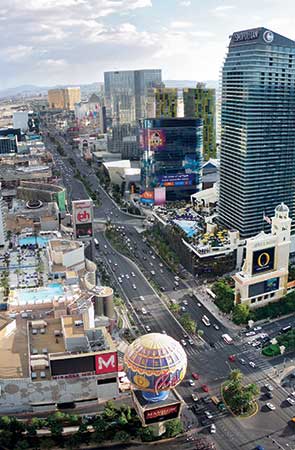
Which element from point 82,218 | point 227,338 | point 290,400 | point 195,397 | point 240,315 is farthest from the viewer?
point 82,218

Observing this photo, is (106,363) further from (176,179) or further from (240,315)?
(176,179)

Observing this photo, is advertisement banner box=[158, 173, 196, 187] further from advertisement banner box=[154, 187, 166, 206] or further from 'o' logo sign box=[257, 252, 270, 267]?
'o' logo sign box=[257, 252, 270, 267]

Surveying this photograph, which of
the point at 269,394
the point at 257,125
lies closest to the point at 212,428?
the point at 269,394

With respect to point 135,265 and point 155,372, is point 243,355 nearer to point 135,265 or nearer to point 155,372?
point 155,372

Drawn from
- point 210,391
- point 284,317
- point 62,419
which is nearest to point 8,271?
point 62,419

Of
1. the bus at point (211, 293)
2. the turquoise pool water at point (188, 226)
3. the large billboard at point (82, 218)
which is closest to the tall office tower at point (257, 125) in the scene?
the turquoise pool water at point (188, 226)
